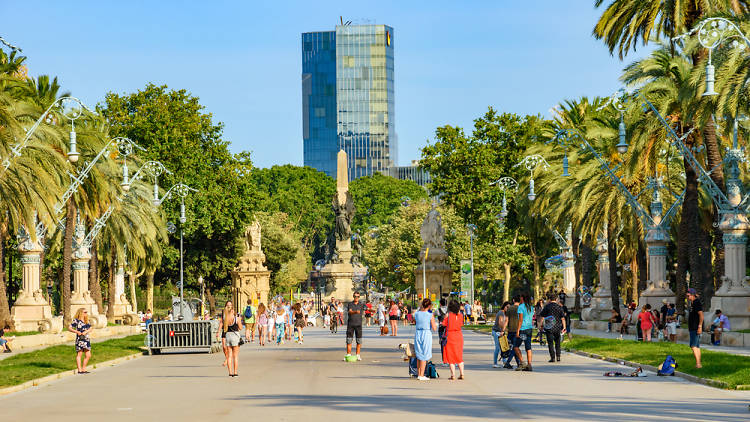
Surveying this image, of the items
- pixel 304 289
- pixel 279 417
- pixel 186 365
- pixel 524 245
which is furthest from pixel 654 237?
pixel 304 289

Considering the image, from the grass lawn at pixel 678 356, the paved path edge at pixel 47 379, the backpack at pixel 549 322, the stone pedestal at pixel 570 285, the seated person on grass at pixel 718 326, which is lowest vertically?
the paved path edge at pixel 47 379

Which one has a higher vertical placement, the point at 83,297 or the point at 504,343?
the point at 83,297

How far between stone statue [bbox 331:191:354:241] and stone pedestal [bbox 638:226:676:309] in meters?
41.3

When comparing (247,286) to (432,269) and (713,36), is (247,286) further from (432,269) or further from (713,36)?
(713,36)

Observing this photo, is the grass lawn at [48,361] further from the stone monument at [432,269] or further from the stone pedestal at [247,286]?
the stone pedestal at [247,286]

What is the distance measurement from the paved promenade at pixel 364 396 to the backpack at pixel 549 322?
857 mm

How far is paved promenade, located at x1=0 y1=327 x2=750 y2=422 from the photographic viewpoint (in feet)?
47.5

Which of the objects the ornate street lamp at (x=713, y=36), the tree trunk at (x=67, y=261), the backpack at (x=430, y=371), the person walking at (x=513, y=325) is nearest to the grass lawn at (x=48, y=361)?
the tree trunk at (x=67, y=261)

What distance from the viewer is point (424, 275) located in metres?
66.4

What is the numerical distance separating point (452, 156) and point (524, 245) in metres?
7.72

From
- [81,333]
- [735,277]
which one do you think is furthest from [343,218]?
[81,333]

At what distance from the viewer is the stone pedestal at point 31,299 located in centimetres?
4328

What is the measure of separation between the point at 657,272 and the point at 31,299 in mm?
24359

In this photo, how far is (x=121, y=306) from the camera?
63594 millimetres
